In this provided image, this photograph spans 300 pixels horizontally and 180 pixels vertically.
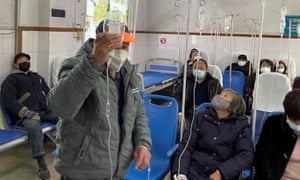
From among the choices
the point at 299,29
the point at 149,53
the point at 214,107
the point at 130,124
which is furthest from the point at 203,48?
the point at 130,124

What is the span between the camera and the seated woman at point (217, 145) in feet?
7.69

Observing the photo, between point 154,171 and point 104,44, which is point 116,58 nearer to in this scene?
point 104,44

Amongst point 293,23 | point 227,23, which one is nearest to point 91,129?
point 227,23

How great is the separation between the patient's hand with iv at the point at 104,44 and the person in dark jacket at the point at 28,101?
90.0 inches

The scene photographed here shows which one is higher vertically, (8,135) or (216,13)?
(216,13)

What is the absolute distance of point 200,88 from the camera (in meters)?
3.81

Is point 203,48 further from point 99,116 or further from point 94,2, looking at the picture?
point 99,116

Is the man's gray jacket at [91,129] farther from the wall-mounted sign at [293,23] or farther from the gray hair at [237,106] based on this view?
the wall-mounted sign at [293,23]

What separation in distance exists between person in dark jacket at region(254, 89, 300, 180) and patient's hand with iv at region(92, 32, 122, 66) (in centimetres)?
147

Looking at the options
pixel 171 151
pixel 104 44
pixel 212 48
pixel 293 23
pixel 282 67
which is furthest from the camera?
pixel 212 48

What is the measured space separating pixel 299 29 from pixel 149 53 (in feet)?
10.2

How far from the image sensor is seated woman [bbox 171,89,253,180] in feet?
7.69

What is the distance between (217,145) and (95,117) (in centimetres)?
139

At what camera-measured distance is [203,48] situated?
679 cm
